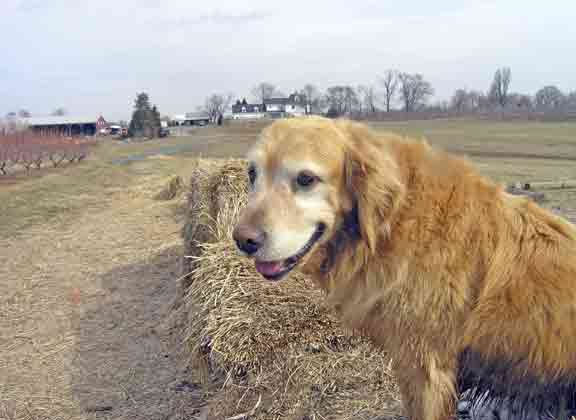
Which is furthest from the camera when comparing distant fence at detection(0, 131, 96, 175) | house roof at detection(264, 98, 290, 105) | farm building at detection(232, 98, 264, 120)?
farm building at detection(232, 98, 264, 120)

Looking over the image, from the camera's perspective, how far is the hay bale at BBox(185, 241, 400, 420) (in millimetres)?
4234

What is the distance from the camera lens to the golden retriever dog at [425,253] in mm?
2871

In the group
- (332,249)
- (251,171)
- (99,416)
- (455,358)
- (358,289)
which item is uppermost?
(251,171)

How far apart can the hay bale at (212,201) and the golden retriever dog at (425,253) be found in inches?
110

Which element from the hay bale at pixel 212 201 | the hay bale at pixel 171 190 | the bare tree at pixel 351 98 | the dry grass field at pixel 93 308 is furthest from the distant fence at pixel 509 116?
the hay bale at pixel 212 201

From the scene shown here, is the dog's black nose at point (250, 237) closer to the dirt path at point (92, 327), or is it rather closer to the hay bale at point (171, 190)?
the dirt path at point (92, 327)

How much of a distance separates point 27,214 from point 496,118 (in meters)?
59.2

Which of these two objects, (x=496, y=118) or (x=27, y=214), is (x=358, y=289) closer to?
(x=27, y=214)

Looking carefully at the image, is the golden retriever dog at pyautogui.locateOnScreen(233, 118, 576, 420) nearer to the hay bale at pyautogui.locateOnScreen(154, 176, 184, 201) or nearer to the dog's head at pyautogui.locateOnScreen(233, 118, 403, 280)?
the dog's head at pyautogui.locateOnScreen(233, 118, 403, 280)

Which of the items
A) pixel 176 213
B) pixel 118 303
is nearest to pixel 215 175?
pixel 118 303

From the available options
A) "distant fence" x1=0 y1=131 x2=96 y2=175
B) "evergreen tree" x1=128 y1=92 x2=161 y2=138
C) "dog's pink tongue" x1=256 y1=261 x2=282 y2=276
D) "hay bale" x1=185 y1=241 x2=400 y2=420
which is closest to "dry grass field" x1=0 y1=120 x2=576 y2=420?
"hay bale" x1=185 y1=241 x2=400 y2=420

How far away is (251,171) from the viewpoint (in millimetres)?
3367

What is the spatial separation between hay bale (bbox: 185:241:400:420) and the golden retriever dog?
112 centimetres

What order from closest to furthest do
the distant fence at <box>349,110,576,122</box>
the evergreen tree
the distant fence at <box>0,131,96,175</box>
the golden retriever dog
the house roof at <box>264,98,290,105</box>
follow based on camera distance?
the golden retriever dog → the distant fence at <box>0,131,96,175</box> → the distant fence at <box>349,110,576,122</box> → the evergreen tree → the house roof at <box>264,98,290,105</box>
